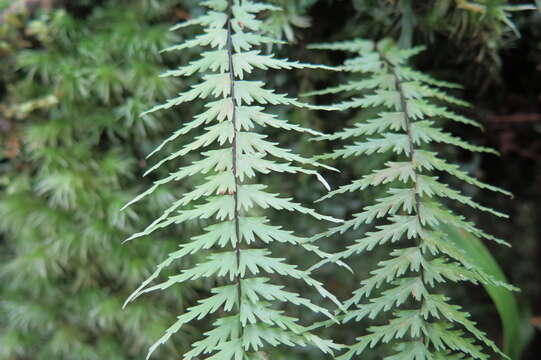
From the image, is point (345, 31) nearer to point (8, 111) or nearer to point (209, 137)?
point (209, 137)

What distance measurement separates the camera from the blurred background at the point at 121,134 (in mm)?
1467

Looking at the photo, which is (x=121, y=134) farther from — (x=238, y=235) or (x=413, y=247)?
(x=413, y=247)

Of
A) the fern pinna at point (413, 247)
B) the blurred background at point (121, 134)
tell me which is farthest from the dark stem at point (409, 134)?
the blurred background at point (121, 134)

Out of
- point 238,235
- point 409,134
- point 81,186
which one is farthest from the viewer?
point 81,186

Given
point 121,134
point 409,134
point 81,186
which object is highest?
point 409,134

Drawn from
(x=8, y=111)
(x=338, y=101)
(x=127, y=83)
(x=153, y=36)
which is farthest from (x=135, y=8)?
(x=338, y=101)

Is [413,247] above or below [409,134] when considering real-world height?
below

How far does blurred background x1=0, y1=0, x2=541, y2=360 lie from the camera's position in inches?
57.7

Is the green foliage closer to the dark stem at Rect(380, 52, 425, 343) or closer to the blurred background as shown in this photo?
the blurred background

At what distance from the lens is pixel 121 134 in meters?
1.53

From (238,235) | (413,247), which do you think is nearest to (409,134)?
(413,247)

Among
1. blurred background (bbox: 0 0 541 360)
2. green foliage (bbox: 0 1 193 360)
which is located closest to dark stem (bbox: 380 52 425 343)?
blurred background (bbox: 0 0 541 360)

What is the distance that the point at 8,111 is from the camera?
1.57m

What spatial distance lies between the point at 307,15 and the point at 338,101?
315mm
